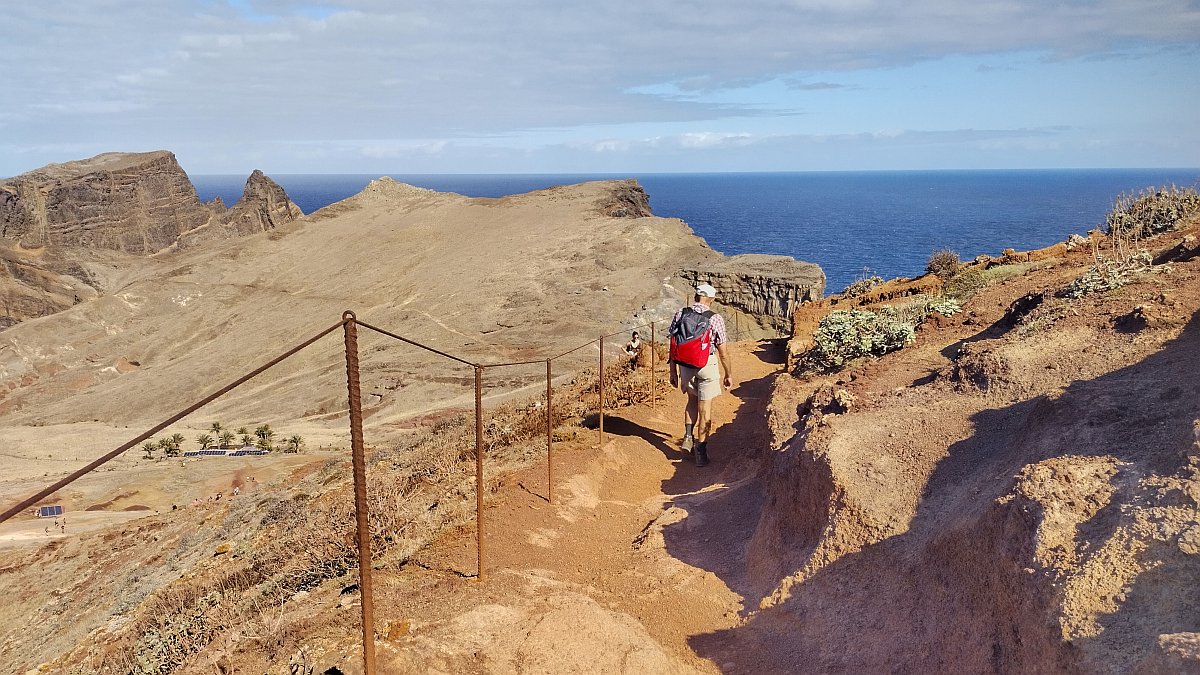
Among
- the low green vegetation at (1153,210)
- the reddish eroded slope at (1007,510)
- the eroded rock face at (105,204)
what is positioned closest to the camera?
the reddish eroded slope at (1007,510)

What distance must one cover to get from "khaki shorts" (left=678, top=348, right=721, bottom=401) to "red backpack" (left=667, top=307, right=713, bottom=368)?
0.41 ft

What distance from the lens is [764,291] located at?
28453mm

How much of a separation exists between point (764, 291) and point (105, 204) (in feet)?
207

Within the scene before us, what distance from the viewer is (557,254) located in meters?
36.9

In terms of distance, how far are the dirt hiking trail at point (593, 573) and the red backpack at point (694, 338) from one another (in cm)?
129

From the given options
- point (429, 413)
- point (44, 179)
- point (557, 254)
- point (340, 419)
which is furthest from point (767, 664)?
point (44, 179)

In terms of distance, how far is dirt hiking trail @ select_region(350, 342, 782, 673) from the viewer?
5.17 m

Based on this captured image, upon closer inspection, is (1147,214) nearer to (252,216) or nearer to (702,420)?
(702,420)

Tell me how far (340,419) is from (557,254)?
1552cm

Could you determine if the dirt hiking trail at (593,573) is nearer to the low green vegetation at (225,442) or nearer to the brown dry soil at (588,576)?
the brown dry soil at (588,576)

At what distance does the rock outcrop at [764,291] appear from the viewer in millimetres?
27859

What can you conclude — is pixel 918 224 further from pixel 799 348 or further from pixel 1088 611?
pixel 1088 611

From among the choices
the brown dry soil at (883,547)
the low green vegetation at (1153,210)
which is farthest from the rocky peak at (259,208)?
the brown dry soil at (883,547)

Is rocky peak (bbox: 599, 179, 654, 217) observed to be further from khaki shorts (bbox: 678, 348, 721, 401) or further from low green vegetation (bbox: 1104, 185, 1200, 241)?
khaki shorts (bbox: 678, 348, 721, 401)
